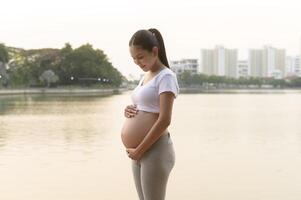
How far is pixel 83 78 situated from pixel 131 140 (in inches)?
3366

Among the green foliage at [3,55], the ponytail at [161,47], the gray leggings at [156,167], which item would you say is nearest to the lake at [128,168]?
the gray leggings at [156,167]

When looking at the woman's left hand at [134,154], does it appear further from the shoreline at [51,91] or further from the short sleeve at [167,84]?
the shoreline at [51,91]

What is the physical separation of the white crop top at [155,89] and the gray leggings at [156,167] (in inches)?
6.7

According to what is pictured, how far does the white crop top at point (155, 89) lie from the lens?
2.92 m

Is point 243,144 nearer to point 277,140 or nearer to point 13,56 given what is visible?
point 277,140

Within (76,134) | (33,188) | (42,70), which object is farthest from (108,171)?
(42,70)

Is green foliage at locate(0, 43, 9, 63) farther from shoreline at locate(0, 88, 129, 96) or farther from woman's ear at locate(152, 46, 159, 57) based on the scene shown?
woman's ear at locate(152, 46, 159, 57)

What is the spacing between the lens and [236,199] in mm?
6297

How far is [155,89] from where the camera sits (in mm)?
2947

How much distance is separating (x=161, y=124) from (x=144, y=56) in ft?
1.19

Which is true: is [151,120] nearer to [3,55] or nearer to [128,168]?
[128,168]

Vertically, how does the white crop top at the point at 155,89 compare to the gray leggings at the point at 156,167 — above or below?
above

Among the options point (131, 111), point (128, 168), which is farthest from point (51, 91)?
point (131, 111)

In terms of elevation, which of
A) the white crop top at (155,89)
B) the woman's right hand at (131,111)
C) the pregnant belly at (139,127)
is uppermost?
the white crop top at (155,89)
